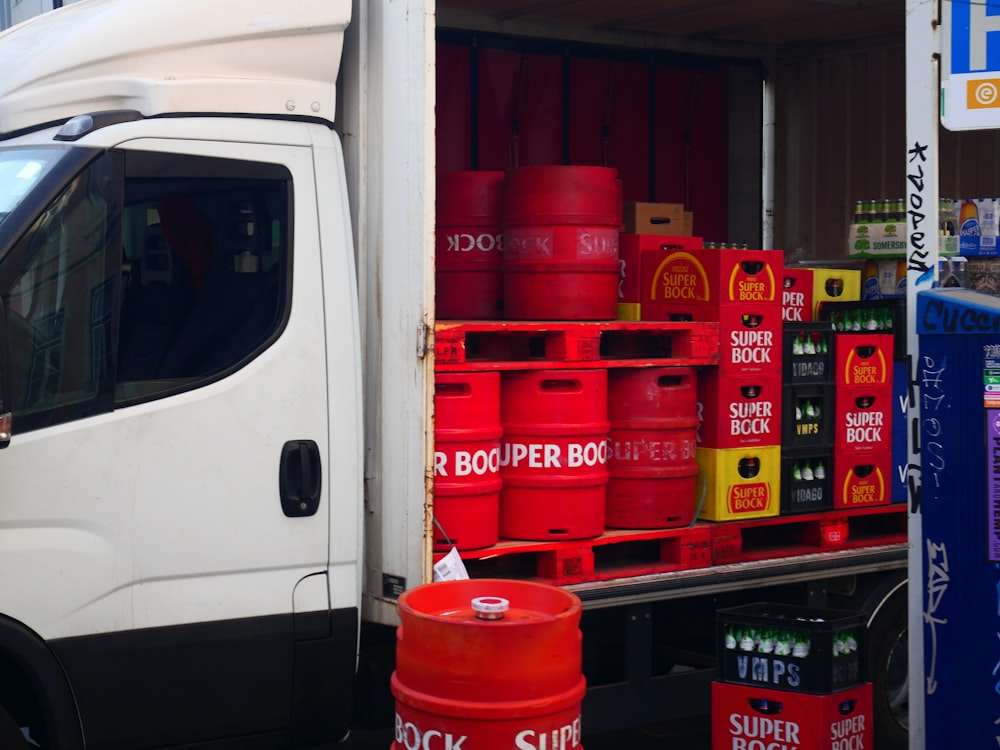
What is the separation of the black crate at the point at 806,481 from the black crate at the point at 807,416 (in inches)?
1.9

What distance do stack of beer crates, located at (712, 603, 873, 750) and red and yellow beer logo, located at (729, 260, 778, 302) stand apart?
1.41 metres

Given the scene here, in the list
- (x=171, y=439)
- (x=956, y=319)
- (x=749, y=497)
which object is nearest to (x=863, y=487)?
(x=749, y=497)

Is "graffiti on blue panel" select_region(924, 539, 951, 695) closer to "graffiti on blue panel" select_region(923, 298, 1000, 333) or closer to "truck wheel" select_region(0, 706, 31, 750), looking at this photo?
"graffiti on blue panel" select_region(923, 298, 1000, 333)

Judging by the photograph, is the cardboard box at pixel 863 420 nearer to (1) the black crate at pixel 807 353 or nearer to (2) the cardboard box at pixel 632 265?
(1) the black crate at pixel 807 353

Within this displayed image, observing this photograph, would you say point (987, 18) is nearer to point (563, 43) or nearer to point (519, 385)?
point (519, 385)

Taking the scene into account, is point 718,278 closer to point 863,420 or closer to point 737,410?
point 737,410

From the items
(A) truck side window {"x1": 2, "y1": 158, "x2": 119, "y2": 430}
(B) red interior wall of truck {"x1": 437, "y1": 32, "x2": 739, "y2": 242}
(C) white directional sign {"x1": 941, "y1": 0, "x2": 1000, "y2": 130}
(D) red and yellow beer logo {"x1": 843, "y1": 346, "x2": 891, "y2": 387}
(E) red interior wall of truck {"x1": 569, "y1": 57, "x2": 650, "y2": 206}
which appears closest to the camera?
(A) truck side window {"x1": 2, "y1": 158, "x2": 119, "y2": 430}

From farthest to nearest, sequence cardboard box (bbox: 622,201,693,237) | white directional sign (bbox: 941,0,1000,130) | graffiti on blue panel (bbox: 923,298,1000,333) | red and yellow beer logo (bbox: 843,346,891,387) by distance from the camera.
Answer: cardboard box (bbox: 622,201,693,237), red and yellow beer logo (bbox: 843,346,891,387), white directional sign (bbox: 941,0,1000,130), graffiti on blue panel (bbox: 923,298,1000,333)

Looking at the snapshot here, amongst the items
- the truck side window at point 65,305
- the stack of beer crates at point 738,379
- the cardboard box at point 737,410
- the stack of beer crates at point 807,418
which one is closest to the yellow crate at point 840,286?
the stack of beer crates at point 807,418

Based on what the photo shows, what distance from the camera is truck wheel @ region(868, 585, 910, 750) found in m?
5.88

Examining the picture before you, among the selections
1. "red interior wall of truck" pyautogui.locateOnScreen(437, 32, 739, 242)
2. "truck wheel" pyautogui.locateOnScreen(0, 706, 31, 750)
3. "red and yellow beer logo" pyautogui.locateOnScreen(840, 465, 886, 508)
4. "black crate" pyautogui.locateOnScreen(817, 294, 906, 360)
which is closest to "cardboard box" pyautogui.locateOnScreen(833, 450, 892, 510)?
"red and yellow beer logo" pyautogui.locateOnScreen(840, 465, 886, 508)

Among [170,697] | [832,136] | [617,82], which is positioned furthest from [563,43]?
[170,697]

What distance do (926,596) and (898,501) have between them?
61.8 inches

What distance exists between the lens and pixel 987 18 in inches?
178
